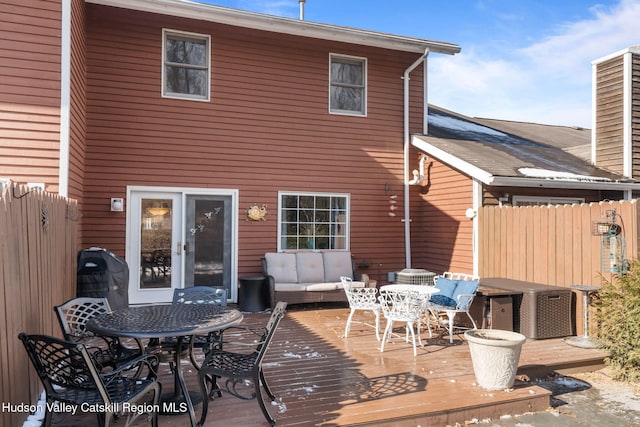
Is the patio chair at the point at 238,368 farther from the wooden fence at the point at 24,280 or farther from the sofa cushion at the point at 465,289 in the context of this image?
the sofa cushion at the point at 465,289

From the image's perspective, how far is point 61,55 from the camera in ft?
16.5

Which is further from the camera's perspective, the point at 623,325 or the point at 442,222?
the point at 442,222

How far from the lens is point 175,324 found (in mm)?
2982

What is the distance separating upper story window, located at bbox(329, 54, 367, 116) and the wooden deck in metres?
4.42

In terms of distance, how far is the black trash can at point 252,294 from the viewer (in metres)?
6.82

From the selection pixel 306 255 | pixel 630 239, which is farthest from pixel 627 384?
pixel 306 255

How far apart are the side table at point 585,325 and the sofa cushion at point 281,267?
402 cm

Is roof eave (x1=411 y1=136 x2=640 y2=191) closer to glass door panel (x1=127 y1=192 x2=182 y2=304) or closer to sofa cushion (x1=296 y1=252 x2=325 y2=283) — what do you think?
sofa cushion (x1=296 y1=252 x2=325 y2=283)

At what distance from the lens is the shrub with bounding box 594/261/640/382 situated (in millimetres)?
4238

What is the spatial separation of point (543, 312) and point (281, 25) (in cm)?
574

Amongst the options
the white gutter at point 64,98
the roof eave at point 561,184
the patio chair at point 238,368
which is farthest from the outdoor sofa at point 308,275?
the patio chair at point 238,368

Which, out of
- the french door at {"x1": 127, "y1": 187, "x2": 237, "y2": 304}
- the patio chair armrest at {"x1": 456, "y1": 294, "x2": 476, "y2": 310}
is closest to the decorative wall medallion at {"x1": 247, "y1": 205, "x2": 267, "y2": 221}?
the french door at {"x1": 127, "y1": 187, "x2": 237, "y2": 304}

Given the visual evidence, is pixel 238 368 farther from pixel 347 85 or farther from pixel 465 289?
pixel 347 85

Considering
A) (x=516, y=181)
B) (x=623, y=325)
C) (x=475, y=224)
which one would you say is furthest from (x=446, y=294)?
(x=516, y=181)
